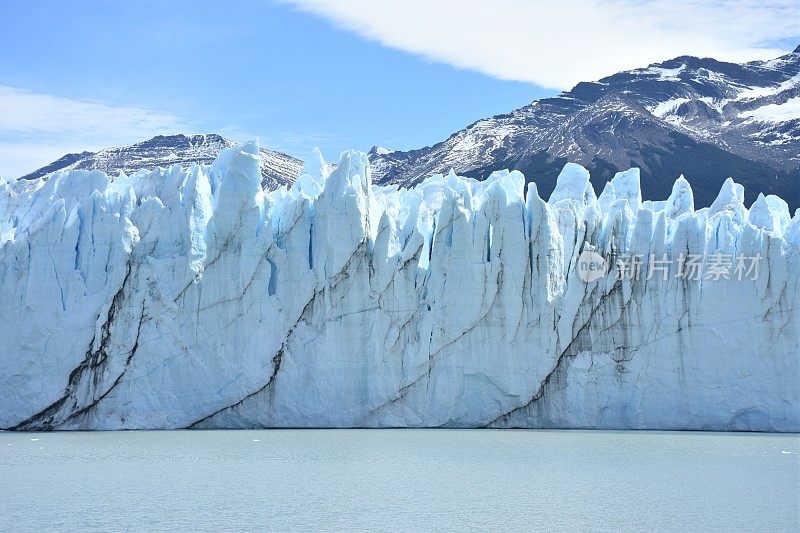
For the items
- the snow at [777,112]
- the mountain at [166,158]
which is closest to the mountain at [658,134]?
the snow at [777,112]

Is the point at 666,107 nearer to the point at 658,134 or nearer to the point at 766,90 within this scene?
the point at 766,90

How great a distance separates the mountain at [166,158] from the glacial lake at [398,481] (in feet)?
110

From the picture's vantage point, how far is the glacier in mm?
20094

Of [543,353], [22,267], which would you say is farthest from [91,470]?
[543,353]

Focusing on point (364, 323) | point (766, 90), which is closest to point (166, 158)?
point (766, 90)

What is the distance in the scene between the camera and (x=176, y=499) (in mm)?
12508

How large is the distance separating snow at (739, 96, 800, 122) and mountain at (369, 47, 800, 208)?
6 cm

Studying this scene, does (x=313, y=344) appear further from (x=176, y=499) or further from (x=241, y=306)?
(x=176, y=499)

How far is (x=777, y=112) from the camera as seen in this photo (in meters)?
60.5

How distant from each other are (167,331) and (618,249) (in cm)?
948

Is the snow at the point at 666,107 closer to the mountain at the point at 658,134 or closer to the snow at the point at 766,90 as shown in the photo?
the mountain at the point at 658,134

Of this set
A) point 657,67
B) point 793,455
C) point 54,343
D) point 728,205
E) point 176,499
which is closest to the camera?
point 176,499

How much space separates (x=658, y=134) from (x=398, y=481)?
4358cm

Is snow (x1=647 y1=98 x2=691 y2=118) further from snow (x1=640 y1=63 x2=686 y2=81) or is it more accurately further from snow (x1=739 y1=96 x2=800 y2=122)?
snow (x1=739 y1=96 x2=800 y2=122)
